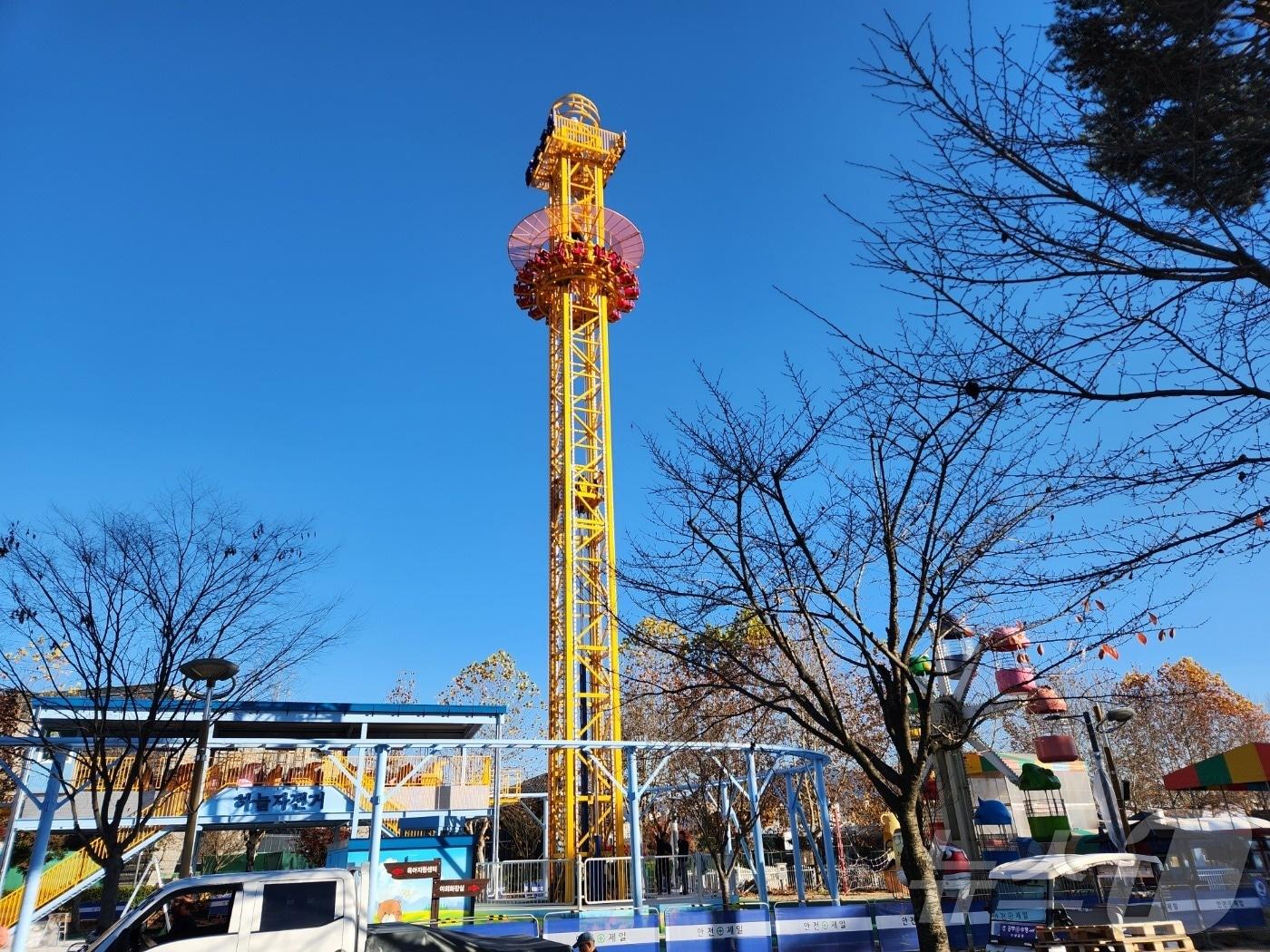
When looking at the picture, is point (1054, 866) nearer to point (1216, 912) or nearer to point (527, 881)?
point (1216, 912)

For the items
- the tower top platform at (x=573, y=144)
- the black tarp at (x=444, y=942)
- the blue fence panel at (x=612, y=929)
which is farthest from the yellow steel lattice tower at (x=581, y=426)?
the black tarp at (x=444, y=942)

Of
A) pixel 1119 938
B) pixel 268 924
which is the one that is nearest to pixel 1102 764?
pixel 1119 938

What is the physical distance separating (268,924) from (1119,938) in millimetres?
11747

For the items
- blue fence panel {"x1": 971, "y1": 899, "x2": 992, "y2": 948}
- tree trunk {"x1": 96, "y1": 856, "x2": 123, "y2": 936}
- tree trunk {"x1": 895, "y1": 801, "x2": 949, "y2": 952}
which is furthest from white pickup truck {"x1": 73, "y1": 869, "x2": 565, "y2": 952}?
blue fence panel {"x1": 971, "y1": 899, "x2": 992, "y2": 948}

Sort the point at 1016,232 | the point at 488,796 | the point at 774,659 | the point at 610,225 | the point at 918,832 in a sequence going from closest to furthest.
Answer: the point at 1016,232 → the point at 918,832 → the point at 488,796 → the point at 774,659 → the point at 610,225

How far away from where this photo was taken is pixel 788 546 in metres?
9.10

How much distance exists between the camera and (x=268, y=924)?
27.7ft

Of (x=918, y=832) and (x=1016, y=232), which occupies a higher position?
(x=1016, y=232)

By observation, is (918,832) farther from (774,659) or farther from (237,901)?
(774,659)

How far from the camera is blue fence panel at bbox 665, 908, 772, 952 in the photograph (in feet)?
38.9

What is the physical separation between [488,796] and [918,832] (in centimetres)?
1761

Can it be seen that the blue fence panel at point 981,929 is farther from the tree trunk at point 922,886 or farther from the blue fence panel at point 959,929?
the tree trunk at point 922,886

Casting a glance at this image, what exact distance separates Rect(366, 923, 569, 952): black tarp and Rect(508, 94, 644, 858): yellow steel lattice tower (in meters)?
13.7

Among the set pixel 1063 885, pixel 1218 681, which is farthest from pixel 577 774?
pixel 1218 681
